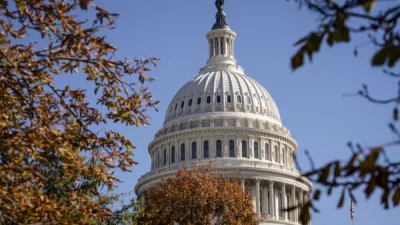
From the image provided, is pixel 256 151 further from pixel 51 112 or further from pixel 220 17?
pixel 51 112

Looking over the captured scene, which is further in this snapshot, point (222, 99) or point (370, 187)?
point (222, 99)

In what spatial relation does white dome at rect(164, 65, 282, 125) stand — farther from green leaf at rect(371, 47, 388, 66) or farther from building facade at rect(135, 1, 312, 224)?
green leaf at rect(371, 47, 388, 66)

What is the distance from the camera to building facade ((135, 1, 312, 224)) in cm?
11991

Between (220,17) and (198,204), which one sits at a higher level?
(220,17)

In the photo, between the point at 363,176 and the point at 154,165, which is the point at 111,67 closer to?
the point at 363,176

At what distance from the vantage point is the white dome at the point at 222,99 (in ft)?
422

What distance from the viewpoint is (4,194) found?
61.3ft

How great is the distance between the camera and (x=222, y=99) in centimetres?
12962

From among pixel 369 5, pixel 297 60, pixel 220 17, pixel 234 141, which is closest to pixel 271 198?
pixel 234 141

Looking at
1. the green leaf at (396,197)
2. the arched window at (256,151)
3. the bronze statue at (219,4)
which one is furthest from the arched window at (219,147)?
the green leaf at (396,197)

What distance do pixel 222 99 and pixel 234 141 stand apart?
932 centimetres

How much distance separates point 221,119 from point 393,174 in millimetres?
116250

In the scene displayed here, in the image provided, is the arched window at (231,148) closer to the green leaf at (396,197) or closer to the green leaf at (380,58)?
the green leaf at (396,197)

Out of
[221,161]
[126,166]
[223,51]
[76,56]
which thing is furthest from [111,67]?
[223,51]
